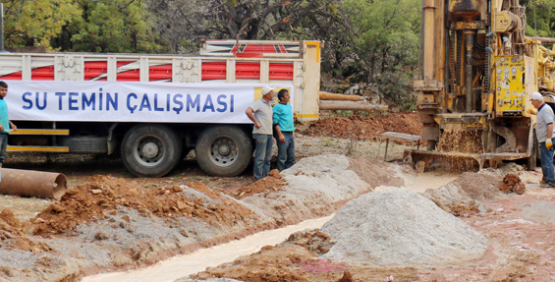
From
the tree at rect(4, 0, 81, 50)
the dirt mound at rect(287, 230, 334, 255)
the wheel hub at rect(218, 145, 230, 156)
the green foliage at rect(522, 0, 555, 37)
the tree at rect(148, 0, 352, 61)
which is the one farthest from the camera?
the green foliage at rect(522, 0, 555, 37)

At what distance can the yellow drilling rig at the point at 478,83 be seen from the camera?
40.3ft

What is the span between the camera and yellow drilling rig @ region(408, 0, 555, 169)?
12.3 meters

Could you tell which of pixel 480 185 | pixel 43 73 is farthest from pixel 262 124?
pixel 43 73

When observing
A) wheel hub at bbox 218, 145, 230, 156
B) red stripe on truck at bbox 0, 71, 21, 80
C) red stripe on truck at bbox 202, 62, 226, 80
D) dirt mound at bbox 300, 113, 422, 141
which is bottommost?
wheel hub at bbox 218, 145, 230, 156

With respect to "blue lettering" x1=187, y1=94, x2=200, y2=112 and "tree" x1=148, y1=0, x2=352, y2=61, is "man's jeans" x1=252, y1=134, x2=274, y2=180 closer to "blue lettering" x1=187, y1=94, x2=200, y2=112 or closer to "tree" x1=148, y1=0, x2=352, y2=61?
"blue lettering" x1=187, y1=94, x2=200, y2=112

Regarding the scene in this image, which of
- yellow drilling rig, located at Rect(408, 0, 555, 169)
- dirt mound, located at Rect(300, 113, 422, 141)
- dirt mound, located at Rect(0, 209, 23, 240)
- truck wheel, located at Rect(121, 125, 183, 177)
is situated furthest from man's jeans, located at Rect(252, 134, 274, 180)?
dirt mound, located at Rect(300, 113, 422, 141)

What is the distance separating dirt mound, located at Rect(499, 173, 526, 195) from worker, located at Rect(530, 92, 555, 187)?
72 centimetres

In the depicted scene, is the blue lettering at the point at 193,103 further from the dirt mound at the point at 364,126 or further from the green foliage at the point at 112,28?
the green foliage at the point at 112,28

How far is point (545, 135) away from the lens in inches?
449

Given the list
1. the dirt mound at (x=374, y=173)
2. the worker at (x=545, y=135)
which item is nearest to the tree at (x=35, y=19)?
the dirt mound at (x=374, y=173)

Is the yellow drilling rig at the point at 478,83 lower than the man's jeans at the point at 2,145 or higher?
higher

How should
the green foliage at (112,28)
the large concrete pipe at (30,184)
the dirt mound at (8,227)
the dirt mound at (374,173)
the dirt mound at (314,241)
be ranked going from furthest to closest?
the green foliage at (112,28)
the dirt mound at (374,173)
the large concrete pipe at (30,184)
the dirt mound at (314,241)
the dirt mound at (8,227)

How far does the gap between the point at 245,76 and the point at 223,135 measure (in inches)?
45.1

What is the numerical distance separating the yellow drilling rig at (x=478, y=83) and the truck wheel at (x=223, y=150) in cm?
333
